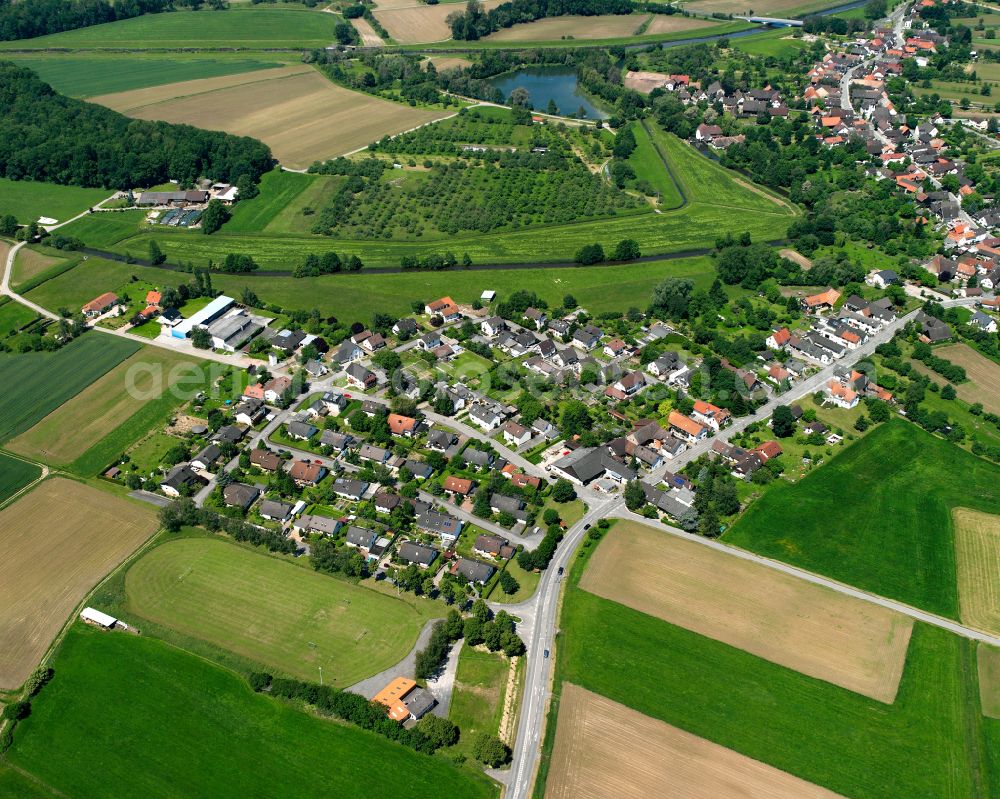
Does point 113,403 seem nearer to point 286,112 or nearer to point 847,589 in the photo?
point 847,589

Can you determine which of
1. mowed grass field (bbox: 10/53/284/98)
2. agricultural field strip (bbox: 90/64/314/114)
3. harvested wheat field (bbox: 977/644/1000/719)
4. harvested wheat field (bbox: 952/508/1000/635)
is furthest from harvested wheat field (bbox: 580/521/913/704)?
mowed grass field (bbox: 10/53/284/98)

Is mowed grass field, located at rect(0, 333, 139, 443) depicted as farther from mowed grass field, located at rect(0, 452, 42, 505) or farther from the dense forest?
the dense forest

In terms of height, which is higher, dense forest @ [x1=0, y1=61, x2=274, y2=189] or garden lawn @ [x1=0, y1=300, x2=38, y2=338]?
dense forest @ [x1=0, y1=61, x2=274, y2=189]

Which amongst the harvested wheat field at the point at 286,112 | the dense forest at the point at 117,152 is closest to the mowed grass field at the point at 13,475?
the dense forest at the point at 117,152

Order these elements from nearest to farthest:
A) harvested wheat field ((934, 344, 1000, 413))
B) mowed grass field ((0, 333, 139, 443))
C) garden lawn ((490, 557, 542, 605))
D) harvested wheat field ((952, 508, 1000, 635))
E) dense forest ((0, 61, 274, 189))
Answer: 1. harvested wheat field ((952, 508, 1000, 635))
2. garden lawn ((490, 557, 542, 605))
3. mowed grass field ((0, 333, 139, 443))
4. harvested wheat field ((934, 344, 1000, 413))
5. dense forest ((0, 61, 274, 189))

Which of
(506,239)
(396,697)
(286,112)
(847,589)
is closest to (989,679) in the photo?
(847,589)

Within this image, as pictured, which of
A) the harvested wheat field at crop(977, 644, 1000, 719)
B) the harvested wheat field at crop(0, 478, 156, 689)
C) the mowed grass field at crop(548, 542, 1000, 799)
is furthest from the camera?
the harvested wheat field at crop(0, 478, 156, 689)
